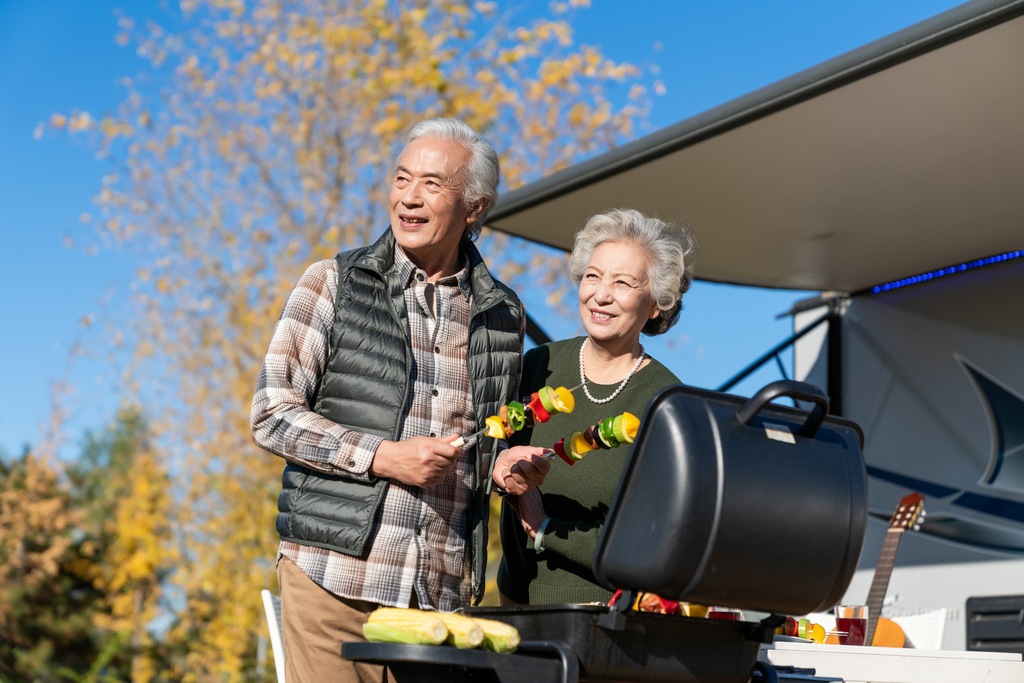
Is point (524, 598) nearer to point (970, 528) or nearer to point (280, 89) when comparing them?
point (970, 528)

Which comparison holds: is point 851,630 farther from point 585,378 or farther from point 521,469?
point 521,469

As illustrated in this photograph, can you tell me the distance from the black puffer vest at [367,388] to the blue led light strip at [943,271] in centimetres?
395

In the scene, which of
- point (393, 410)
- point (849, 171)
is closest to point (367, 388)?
point (393, 410)

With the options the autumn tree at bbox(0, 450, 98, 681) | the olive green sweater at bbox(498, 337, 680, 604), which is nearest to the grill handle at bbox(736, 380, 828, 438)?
the olive green sweater at bbox(498, 337, 680, 604)

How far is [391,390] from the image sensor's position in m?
1.78

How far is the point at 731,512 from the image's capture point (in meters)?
1.15

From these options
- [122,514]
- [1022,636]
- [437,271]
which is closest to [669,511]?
[437,271]

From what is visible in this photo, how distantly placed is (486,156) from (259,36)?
904 centimetres

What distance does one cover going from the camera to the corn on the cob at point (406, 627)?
4.39ft

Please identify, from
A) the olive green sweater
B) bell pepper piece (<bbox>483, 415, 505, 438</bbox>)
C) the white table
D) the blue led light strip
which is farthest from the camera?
the blue led light strip

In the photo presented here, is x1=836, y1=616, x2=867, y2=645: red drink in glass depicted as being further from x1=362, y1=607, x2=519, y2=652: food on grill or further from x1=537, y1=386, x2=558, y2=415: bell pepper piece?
x1=362, y1=607, x2=519, y2=652: food on grill

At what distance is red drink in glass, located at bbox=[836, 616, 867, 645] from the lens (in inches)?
110

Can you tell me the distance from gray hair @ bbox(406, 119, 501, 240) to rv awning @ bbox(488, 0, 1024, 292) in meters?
1.53

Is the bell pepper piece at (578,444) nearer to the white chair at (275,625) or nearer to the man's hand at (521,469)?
the man's hand at (521,469)
